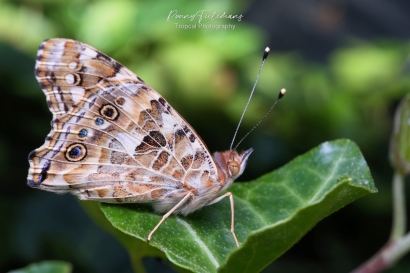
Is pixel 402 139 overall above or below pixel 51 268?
above

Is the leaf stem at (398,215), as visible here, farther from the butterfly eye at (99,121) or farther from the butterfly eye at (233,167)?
the butterfly eye at (99,121)

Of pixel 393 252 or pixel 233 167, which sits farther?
pixel 233 167

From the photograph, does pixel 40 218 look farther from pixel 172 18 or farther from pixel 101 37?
pixel 172 18

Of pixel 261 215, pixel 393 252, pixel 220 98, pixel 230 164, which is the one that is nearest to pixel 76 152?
pixel 230 164

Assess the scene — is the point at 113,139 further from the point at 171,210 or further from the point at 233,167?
the point at 233,167

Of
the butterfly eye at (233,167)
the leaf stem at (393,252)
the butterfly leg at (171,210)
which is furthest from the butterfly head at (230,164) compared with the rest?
the leaf stem at (393,252)

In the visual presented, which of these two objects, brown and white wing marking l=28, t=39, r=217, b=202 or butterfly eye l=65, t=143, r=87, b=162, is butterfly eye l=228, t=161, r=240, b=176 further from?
butterfly eye l=65, t=143, r=87, b=162
